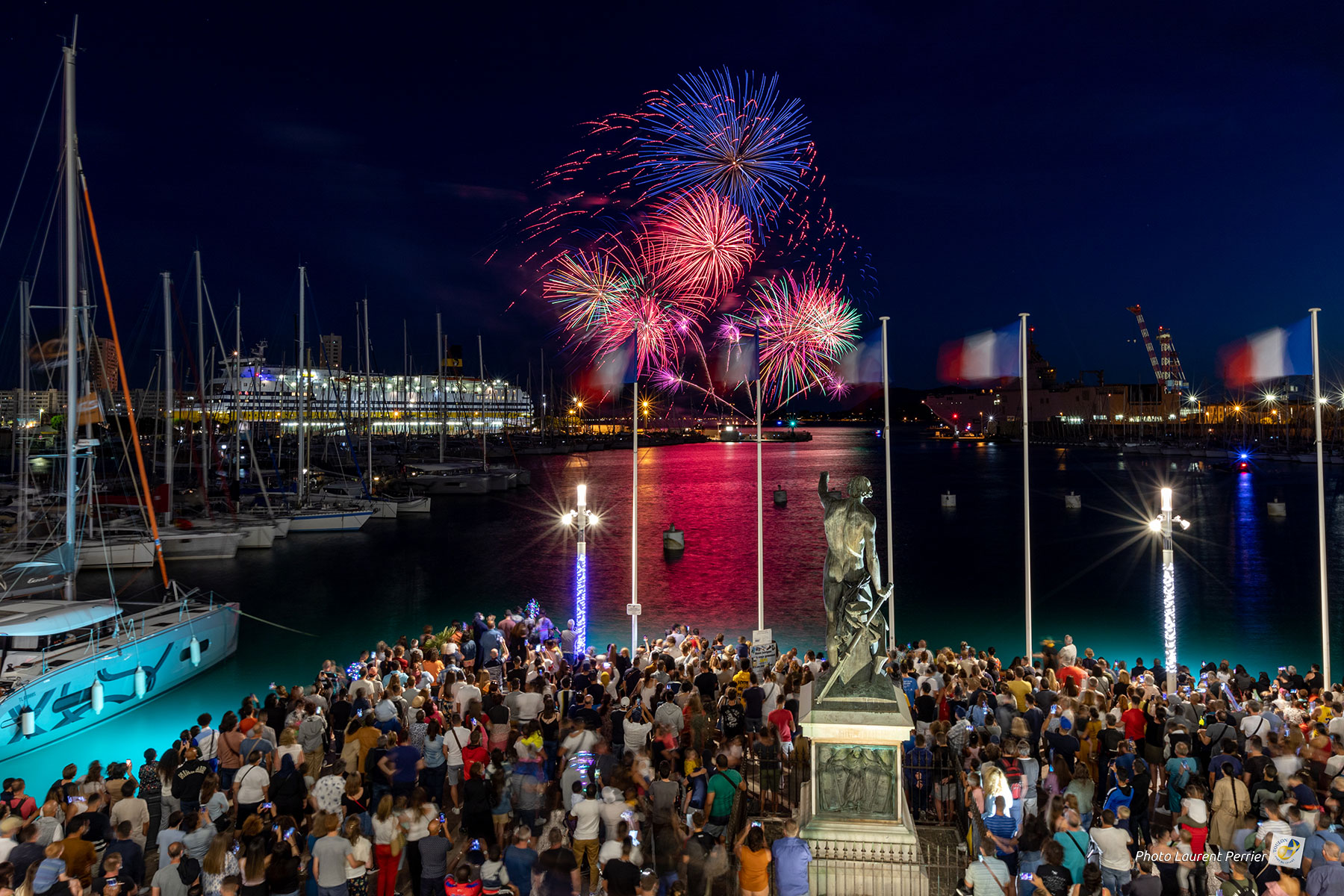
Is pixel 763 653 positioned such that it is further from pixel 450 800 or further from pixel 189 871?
pixel 189 871

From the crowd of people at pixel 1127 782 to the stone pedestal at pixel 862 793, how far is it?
0.65 meters

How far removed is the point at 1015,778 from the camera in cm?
654

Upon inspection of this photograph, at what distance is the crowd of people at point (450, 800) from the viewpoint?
5.66 metres

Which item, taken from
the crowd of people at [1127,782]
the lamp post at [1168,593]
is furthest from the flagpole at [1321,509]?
the lamp post at [1168,593]

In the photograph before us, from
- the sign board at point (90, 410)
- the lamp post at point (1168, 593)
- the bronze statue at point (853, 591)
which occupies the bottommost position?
the lamp post at point (1168, 593)

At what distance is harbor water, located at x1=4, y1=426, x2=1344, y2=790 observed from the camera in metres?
21.0

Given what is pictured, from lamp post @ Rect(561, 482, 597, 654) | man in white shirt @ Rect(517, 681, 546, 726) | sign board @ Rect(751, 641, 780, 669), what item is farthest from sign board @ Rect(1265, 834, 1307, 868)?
lamp post @ Rect(561, 482, 597, 654)

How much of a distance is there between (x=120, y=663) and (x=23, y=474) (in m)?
16.5

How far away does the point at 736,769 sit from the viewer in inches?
280

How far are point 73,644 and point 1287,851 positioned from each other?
16.0 meters

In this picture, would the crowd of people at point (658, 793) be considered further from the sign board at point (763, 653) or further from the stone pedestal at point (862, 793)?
the sign board at point (763, 653)

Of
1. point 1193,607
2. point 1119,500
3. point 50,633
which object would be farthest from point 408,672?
point 1119,500

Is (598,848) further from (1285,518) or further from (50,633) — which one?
(1285,518)

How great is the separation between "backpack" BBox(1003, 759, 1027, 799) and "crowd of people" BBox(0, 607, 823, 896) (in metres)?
1.81
